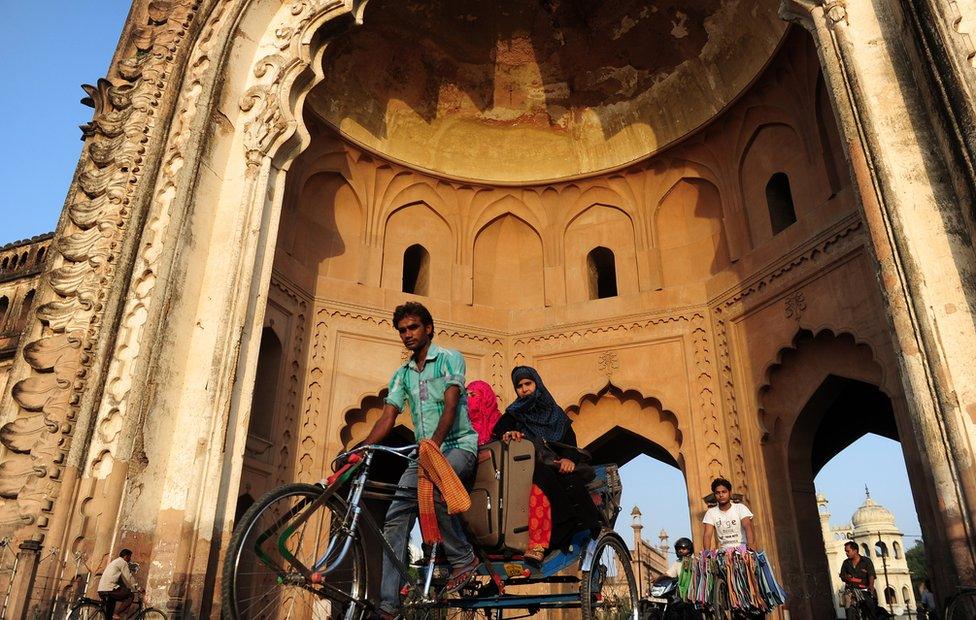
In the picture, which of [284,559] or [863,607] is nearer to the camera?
[284,559]

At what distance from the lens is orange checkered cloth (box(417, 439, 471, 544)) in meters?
3.35

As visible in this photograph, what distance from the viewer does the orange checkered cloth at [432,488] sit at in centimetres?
335

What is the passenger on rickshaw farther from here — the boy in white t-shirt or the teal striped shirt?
the boy in white t-shirt

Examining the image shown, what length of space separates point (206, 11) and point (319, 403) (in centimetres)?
541

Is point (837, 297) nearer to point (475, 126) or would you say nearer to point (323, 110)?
point (475, 126)

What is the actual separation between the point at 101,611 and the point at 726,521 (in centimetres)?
469

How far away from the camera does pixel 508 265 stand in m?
13.7

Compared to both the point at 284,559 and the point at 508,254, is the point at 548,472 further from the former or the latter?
the point at 508,254

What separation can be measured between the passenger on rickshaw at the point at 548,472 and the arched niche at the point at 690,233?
8252 mm

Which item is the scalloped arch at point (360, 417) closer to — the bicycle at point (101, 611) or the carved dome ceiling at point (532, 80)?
the carved dome ceiling at point (532, 80)

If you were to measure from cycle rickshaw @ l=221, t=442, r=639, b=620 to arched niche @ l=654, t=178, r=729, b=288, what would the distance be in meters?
8.52

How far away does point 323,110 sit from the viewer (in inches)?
458

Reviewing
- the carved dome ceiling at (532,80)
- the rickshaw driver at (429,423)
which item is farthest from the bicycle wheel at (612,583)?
the carved dome ceiling at (532,80)

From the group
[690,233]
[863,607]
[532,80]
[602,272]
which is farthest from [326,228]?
[863,607]
